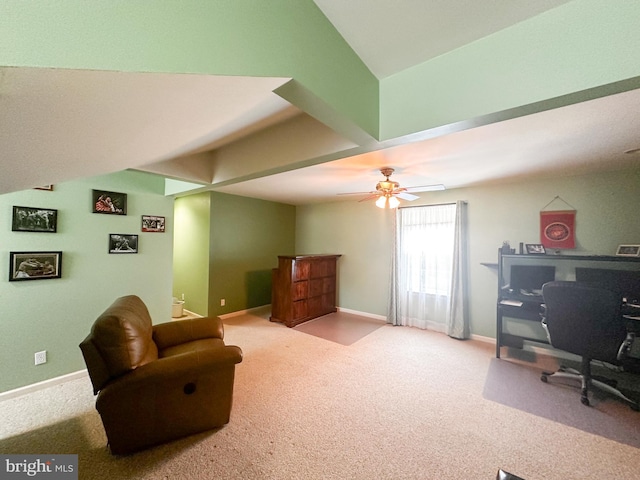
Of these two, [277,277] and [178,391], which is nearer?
[178,391]

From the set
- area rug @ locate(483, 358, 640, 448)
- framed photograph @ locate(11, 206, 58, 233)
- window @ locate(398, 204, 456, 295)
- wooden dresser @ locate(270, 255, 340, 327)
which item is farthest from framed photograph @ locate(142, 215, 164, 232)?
area rug @ locate(483, 358, 640, 448)

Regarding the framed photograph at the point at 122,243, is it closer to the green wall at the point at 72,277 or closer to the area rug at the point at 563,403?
the green wall at the point at 72,277

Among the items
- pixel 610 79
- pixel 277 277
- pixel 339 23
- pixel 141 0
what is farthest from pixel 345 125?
pixel 277 277

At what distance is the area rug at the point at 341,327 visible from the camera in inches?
148

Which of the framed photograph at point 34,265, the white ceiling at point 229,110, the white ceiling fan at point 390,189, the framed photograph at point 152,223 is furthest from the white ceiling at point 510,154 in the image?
the framed photograph at point 34,265

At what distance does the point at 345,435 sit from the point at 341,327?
2413 millimetres

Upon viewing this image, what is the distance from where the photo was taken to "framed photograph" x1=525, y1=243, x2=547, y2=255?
3.20 metres

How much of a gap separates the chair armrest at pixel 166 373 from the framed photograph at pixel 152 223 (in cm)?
205

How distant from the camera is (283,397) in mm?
2256

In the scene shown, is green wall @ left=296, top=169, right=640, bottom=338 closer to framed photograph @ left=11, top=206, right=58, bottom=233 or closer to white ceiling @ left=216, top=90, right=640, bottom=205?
white ceiling @ left=216, top=90, right=640, bottom=205

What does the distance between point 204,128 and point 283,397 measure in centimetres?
227

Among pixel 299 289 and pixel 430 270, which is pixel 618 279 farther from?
pixel 299 289

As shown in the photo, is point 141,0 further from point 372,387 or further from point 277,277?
point 277,277

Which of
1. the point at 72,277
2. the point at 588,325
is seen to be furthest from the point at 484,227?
the point at 72,277
